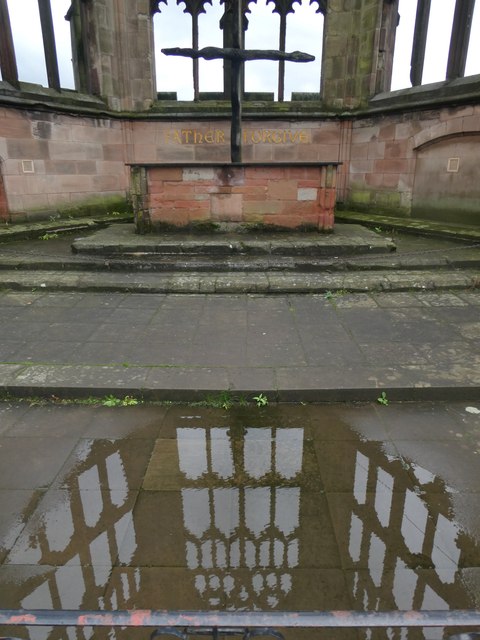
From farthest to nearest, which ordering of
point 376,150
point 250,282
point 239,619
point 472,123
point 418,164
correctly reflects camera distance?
point 376,150
point 418,164
point 472,123
point 250,282
point 239,619

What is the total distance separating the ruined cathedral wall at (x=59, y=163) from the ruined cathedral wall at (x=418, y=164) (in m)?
6.42

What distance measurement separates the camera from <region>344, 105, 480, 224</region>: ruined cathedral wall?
29.2 feet

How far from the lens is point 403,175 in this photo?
10250 millimetres

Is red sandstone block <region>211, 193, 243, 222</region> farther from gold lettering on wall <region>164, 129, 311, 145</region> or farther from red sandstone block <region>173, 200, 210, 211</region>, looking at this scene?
gold lettering on wall <region>164, 129, 311, 145</region>

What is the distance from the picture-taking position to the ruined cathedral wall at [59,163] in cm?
920

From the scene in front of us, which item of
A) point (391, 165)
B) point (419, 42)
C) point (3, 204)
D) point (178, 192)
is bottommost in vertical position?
point (3, 204)

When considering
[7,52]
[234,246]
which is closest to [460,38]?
[234,246]

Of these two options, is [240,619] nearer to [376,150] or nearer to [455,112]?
[455,112]

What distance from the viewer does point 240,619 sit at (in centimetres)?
105

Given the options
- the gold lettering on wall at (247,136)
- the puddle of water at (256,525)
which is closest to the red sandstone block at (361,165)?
the gold lettering on wall at (247,136)

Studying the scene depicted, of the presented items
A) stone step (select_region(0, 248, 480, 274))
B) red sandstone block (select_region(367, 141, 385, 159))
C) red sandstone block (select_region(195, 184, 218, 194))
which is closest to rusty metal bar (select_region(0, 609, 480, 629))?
stone step (select_region(0, 248, 480, 274))

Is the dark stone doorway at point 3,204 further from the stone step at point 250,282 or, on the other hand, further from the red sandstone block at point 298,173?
the red sandstone block at point 298,173

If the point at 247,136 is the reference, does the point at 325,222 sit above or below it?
below

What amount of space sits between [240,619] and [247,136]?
39.2 ft
